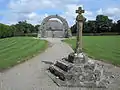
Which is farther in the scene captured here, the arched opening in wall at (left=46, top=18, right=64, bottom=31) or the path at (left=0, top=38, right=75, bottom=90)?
the arched opening in wall at (left=46, top=18, right=64, bottom=31)

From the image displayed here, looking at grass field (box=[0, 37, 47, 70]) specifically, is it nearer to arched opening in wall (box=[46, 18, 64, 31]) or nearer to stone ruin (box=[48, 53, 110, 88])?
stone ruin (box=[48, 53, 110, 88])

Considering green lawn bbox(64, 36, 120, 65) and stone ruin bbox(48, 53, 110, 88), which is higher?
stone ruin bbox(48, 53, 110, 88)

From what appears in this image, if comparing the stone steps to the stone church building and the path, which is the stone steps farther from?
the stone church building

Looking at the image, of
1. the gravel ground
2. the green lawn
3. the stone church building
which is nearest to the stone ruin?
the gravel ground

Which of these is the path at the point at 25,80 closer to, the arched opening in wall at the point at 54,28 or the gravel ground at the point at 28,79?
→ the gravel ground at the point at 28,79

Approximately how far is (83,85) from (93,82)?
0.60 metres

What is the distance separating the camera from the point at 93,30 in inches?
4897

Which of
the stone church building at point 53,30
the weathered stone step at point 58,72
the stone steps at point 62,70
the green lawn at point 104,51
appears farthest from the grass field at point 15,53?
the stone church building at point 53,30

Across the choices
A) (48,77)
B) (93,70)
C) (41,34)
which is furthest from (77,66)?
(41,34)

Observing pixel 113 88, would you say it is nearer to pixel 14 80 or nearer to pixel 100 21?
pixel 14 80

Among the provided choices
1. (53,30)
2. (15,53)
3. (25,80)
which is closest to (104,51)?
(15,53)

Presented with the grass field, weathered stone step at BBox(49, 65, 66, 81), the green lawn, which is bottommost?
the green lawn

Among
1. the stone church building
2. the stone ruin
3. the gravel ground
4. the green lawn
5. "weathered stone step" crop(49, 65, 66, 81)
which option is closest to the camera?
the gravel ground

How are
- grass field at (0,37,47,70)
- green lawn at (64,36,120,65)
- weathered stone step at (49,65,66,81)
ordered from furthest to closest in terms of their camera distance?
green lawn at (64,36,120,65) → grass field at (0,37,47,70) → weathered stone step at (49,65,66,81)
